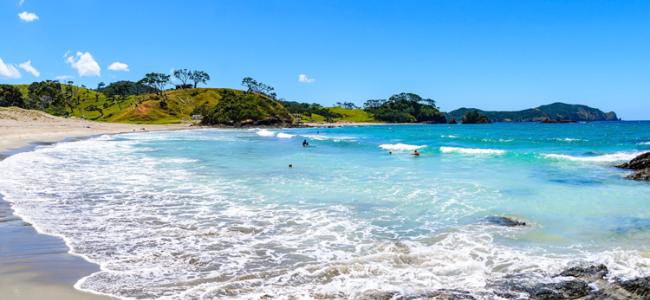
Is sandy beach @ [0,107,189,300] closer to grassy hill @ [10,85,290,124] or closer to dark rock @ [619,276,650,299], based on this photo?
dark rock @ [619,276,650,299]

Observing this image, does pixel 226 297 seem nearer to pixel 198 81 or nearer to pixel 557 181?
pixel 557 181

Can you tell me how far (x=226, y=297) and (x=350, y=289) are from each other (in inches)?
88.2

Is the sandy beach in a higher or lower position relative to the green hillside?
lower

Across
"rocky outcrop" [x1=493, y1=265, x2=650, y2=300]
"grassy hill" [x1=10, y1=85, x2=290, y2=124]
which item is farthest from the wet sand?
"grassy hill" [x1=10, y1=85, x2=290, y2=124]

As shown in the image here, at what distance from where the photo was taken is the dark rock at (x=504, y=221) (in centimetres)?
1409

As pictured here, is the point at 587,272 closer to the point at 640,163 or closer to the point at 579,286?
the point at 579,286

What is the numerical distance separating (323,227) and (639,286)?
8.17m

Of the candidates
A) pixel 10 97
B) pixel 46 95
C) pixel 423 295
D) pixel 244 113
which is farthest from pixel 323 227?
pixel 46 95

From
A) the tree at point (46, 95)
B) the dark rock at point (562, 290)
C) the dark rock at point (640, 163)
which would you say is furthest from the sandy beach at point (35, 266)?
the tree at point (46, 95)

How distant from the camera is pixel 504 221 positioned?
14.5 metres

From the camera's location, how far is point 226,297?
798 centimetres

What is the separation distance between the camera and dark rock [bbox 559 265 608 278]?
852 cm

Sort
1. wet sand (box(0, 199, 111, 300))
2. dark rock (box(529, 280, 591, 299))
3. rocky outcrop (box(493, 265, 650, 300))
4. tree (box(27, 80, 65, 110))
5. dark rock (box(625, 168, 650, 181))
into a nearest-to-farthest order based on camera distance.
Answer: rocky outcrop (box(493, 265, 650, 300)) < dark rock (box(529, 280, 591, 299)) < wet sand (box(0, 199, 111, 300)) < dark rock (box(625, 168, 650, 181)) < tree (box(27, 80, 65, 110))

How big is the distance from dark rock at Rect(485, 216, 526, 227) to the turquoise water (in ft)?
1.09
